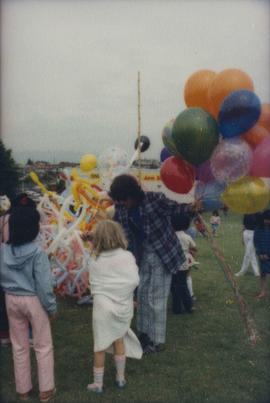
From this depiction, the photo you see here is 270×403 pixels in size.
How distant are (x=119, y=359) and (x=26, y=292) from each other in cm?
99

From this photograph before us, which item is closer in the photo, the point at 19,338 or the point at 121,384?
the point at 19,338

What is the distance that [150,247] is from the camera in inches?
152

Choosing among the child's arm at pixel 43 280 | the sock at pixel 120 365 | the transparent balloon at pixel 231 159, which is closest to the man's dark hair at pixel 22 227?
the child's arm at pixel 43 280

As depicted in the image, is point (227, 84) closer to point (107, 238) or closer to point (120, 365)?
point (107, 238)

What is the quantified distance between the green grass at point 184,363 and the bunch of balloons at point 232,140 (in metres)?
1.56

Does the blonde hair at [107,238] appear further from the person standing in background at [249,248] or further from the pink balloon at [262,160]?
the person standing in background at [249,248]

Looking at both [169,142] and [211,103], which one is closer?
[211,103]

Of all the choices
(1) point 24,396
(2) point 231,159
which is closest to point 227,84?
(2) point 231,159

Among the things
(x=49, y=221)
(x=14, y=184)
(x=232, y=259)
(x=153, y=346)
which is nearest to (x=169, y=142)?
(x=153, y=346)

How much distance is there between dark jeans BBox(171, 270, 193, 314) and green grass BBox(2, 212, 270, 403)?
15 centimetres

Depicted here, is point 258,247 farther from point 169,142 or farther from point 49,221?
point 49,221

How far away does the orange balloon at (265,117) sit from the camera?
345 cm

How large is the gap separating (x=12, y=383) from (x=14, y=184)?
18.8 meters

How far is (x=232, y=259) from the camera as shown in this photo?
9680mm
